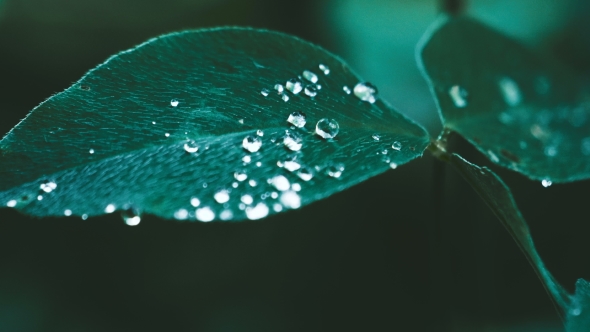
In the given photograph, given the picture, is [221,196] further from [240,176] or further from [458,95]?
[458,95]

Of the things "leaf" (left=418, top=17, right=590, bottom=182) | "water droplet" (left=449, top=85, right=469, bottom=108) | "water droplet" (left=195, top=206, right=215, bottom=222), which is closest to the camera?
"water droplet" (left=195, top=206, right=215, bottom=222)

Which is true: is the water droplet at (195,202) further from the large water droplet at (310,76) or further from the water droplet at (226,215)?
the large water droplet at (310,76)

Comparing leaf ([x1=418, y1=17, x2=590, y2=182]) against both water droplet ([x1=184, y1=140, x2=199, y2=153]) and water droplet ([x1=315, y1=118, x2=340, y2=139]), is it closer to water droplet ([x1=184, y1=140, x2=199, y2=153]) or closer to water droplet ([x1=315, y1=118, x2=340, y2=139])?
water droplet ([x1=315, y1=118, x2=340, y2=139])

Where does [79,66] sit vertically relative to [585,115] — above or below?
above

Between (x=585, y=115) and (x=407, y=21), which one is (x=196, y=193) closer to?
(x=585, y=115)

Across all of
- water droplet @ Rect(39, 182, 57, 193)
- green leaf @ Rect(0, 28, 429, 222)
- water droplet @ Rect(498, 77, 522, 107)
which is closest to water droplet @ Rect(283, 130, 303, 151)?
green leaf @ Rect(0, 28, 429, 222)

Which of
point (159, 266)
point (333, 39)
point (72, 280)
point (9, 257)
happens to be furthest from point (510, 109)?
point (9, 257)

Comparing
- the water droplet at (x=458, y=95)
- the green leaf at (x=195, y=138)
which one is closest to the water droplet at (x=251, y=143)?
the green leaf at (x=195, y=138)
